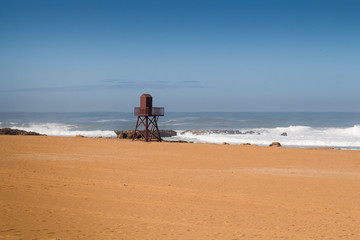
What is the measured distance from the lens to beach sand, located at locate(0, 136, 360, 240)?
6.82 metres

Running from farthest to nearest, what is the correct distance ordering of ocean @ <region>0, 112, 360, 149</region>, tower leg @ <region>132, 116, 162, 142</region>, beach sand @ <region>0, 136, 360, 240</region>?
ocean @ <region>0, 112, 360, 149</region> → tower leg @ <region>132, 116, 162, 142</region> → beach sand @ <region>0, 136, 360, 240</region>

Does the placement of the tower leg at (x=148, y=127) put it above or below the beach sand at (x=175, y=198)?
above

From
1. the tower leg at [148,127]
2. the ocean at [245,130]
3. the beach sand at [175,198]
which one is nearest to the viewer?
the beach sand at [175,198]

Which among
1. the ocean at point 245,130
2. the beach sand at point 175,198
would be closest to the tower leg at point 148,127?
the ocean at point 245,130

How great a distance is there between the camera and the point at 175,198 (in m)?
9.48

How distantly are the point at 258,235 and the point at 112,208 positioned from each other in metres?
3.20

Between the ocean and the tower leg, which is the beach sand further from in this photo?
the ocean

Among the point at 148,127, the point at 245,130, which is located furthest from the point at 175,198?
the point at 245,130

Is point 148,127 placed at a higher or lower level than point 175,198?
higher

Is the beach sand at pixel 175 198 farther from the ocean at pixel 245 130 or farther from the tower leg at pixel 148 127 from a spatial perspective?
the ocean at pixel 245 130

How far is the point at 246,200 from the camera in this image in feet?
31.0

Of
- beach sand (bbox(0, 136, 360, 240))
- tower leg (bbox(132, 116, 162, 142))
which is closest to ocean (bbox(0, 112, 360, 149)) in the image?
tower leg (bbox(132, 116, 162, 142))

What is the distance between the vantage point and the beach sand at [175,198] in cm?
682

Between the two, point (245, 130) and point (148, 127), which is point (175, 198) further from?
point (245, 130)
